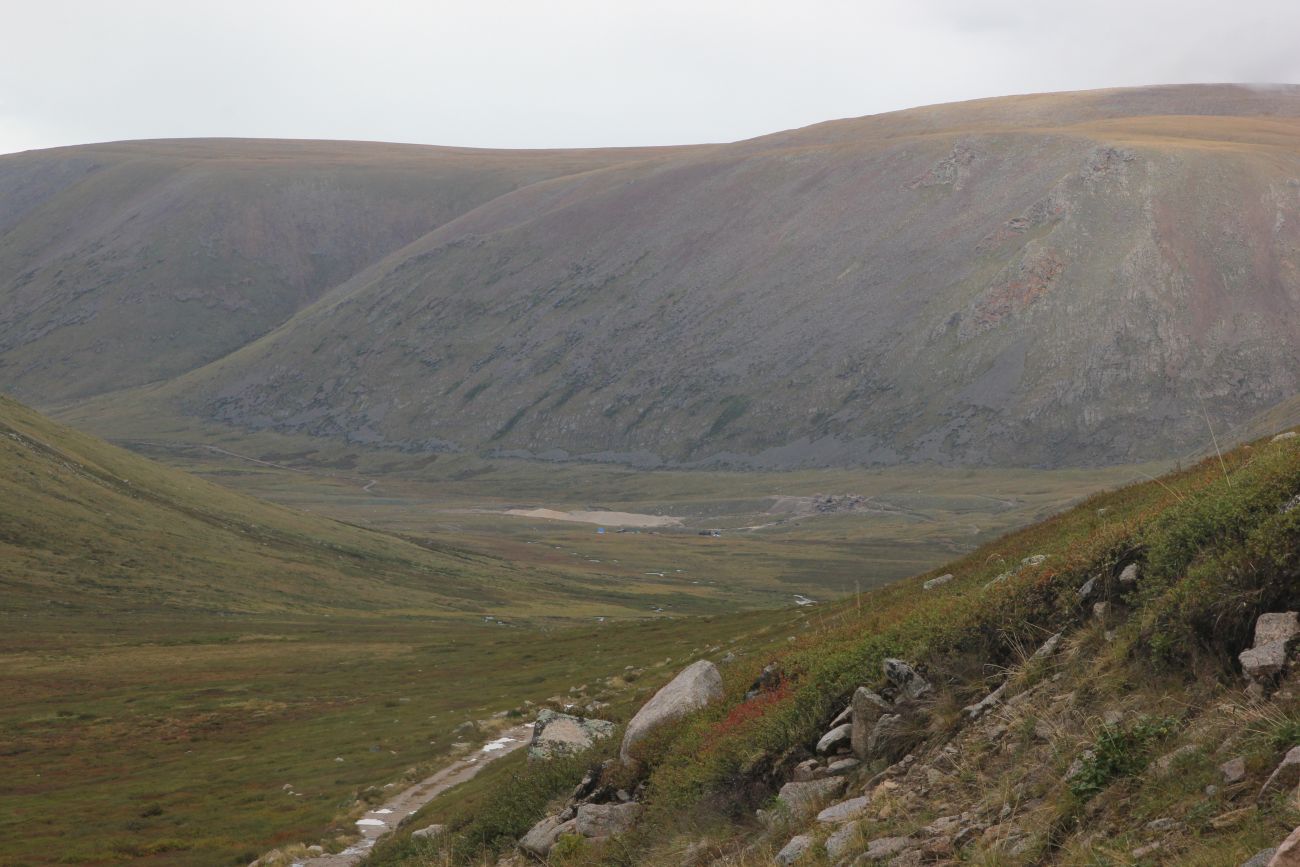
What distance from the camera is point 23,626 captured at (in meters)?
92.6

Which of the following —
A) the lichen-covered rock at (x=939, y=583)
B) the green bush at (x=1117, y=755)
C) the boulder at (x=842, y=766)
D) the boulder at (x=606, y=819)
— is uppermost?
the green bush at (x=1117, y=755)

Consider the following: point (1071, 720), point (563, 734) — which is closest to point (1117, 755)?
point (1071, 720)

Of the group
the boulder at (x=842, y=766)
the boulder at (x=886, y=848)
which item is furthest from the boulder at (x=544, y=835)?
the boulder at (x=886, y=848)

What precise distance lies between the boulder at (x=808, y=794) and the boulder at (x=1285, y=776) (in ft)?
19.5

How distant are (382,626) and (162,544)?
34563 millimetres

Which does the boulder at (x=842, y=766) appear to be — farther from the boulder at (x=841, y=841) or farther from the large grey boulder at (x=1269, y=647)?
the large grey boulder at (x=1269, y=647)

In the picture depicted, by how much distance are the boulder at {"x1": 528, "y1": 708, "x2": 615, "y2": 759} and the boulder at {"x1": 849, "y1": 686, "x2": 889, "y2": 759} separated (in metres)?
8.88

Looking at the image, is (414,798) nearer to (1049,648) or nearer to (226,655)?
(1049,648)

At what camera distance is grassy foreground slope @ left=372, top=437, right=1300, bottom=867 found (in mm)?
9625

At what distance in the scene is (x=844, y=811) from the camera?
13.0 meters

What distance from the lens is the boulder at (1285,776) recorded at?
28.7 feet

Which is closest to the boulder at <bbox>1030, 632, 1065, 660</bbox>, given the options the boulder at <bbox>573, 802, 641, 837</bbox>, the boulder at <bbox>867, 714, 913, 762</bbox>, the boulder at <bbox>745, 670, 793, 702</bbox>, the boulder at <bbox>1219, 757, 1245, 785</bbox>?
the boulder at <bbox>867, 714, 913, 762</bbox>

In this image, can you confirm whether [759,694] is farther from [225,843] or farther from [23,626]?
[23,626]

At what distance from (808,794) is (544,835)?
6396 mm
